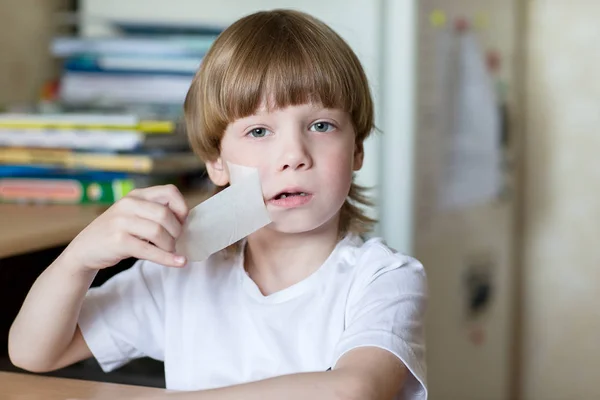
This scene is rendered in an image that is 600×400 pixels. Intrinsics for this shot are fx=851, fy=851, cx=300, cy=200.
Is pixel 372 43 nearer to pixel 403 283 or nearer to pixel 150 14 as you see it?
pixel 150 14

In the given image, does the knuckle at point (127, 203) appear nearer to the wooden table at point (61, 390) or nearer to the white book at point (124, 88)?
the wooden table at point (61, 390)

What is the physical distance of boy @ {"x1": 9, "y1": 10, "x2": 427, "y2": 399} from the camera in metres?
0.83

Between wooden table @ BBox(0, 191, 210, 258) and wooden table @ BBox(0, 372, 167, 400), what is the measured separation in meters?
0.15

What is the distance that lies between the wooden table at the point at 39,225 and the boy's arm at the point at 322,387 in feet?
1.00

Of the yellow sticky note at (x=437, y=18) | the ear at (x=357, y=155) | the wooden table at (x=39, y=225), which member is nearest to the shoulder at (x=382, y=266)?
the ear at (x=357, y=155)

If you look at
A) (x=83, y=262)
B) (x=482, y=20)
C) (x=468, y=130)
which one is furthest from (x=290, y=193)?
(x=482, y=20)

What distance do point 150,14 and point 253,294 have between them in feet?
2.94

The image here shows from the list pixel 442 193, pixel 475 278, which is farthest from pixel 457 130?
pixel 475 278

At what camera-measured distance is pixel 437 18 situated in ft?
5.43

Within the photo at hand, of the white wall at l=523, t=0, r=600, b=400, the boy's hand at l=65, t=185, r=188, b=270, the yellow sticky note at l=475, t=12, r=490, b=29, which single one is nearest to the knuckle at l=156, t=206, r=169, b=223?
the boy's hand at l=65, t=185, r=188, b=270

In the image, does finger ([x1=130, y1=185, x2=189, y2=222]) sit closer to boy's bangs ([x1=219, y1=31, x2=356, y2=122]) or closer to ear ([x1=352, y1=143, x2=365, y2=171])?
boy's bangs ([x1=219, y1=31, x2=356, y2=122])

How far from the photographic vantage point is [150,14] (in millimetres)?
1681

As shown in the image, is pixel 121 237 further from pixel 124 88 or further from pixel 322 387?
pixel 124 88

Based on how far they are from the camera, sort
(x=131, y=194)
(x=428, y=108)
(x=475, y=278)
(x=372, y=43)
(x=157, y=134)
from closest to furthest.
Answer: (x=131, y=194) → (x=157, y=134) → (x=372, y=43) → (x=428, y=108) → (x=475, y=278)
